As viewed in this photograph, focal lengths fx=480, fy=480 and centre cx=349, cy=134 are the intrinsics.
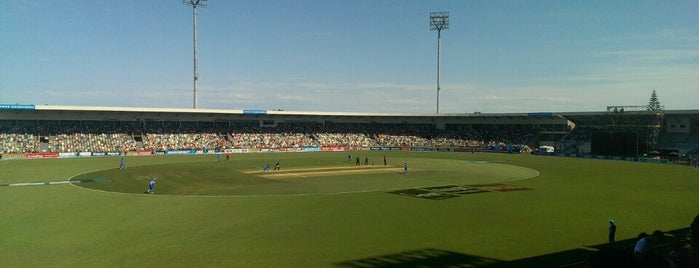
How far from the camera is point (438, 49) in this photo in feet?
334

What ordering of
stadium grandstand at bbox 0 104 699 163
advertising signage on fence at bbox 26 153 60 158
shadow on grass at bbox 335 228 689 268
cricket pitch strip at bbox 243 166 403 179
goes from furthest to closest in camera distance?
stadium grandstand at bbox 0 104 699 163 < advertising signage on fence at bbox 26 153 60 158 < cricket pitch strip at bbox 243 166 403 179 < shadow on grass at bbox 335 228 689 268

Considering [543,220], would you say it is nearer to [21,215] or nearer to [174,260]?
[174,260]

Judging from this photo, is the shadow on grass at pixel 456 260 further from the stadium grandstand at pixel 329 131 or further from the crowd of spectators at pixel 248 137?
the crowd of spectators at pixel 248 137

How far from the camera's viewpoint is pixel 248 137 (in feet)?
305

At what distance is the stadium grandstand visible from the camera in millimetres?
73812

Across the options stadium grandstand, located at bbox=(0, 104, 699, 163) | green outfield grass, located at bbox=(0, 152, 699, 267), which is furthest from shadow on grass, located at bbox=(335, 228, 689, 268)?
stadium grandstand, located at bbox=(0, 104, 699, 163)

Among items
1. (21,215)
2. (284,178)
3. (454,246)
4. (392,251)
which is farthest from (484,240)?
(284,178)

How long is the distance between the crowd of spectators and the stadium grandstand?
16 centimetres

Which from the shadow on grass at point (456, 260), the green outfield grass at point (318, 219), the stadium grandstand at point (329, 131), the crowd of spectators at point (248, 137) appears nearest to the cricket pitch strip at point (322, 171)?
the green outfield grass at point (318, 219)

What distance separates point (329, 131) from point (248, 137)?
1912 cm

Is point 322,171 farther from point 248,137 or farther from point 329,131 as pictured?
point 329,131

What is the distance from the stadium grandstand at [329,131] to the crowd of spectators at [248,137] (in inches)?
6.4

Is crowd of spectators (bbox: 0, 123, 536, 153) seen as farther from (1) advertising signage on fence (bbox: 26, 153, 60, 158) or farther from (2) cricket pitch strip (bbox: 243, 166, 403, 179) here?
(2) cricket pitch strip (bbox: 243, 166, 403, 179)

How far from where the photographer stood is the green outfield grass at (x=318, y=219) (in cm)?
1753
